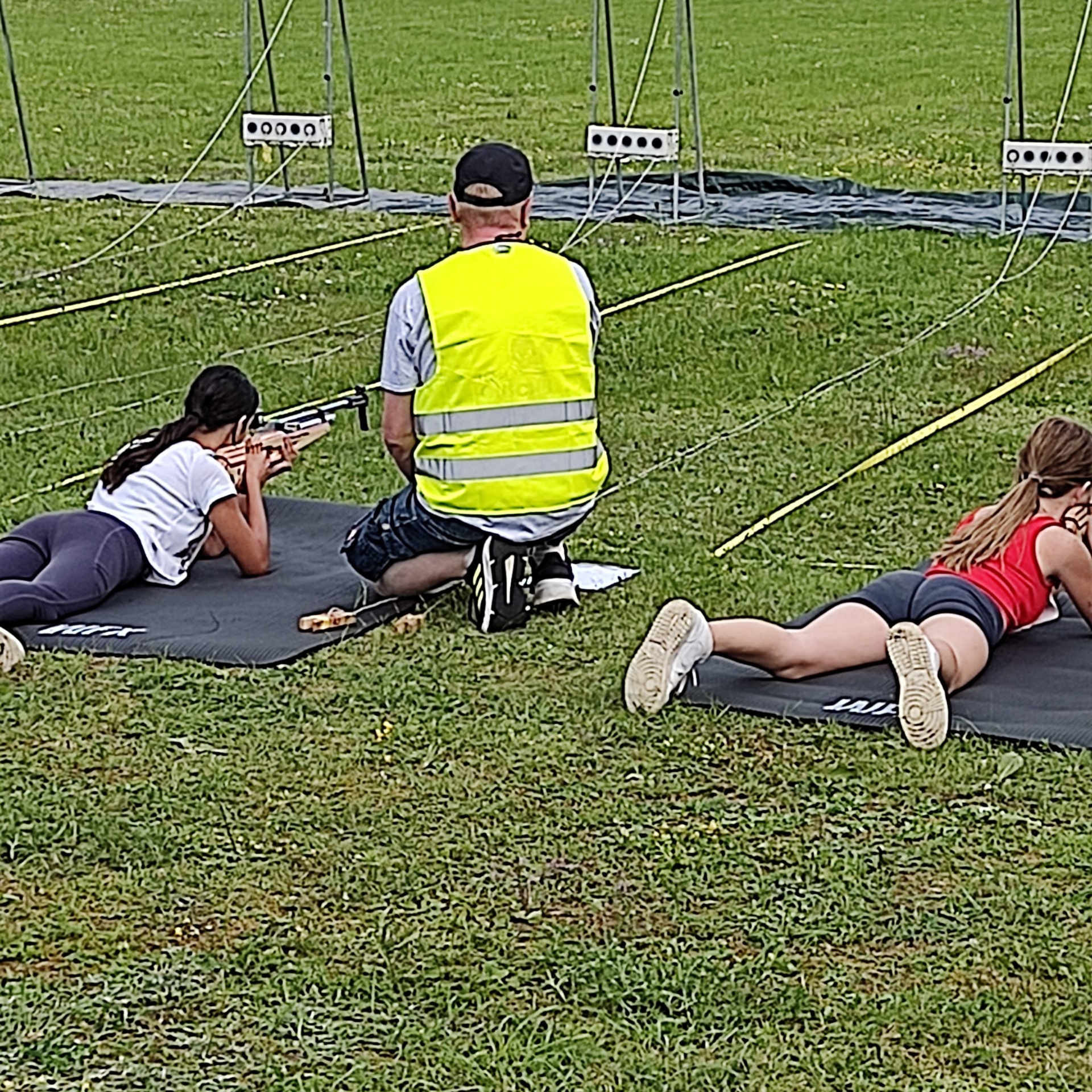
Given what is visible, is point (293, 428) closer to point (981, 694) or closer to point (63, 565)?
point (63, 565)

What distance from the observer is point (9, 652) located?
585 centimetres

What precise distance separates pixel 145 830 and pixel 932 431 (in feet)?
15.0

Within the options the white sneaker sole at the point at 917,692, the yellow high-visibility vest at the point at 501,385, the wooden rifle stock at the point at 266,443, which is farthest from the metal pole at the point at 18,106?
the white sneaker sole at the point at 917,692

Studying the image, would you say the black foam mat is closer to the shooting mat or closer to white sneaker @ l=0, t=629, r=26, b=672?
white sneaker @ l=0, t=629, r=26, b=672

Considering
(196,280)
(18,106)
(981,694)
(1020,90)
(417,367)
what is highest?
(417,367)

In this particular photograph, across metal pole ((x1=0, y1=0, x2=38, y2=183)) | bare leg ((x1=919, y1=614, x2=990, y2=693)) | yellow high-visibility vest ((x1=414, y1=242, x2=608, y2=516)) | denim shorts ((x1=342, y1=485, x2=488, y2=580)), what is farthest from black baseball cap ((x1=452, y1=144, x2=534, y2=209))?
metal pole ((x1=0, y1=0, x2=38, y2=183))

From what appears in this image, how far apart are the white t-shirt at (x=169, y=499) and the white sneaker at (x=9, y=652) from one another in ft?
2.33

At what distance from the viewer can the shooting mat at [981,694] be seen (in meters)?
5.35

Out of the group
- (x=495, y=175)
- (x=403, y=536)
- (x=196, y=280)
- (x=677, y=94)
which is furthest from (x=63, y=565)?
(x=677, y=94)

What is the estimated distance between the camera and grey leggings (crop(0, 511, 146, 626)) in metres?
6.23

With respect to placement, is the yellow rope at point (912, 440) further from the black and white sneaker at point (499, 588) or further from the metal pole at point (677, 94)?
the metal pole at point (677, 94)

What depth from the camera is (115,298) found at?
454 inches

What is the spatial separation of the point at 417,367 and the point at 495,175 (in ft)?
1.85

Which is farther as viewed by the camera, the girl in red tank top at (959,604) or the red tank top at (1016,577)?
the red tank top at (1016,577)
